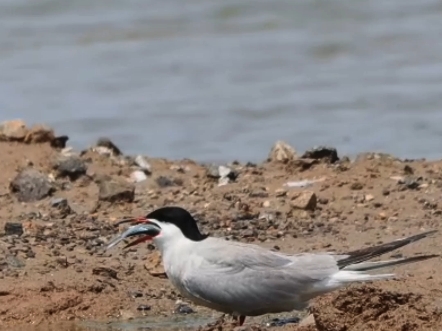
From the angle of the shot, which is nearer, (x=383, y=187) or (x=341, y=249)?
(x=341, y=249)

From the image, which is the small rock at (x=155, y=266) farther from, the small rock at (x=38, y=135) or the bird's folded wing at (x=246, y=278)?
the small rock at (x=38, y=135)

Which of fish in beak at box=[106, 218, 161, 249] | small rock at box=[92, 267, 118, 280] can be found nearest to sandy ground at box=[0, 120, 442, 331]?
small rock at box=[92, 267, 118, 280]

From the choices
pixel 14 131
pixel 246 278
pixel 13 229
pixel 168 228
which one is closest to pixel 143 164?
pixel 14 131

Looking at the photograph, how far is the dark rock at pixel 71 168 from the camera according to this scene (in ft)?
33.4

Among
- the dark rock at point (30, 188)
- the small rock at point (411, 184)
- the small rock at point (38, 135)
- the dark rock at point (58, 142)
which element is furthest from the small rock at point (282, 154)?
the dark rock at point (30, 188)

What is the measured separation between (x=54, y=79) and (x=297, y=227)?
7.13 metres

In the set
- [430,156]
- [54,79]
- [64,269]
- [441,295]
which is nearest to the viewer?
[441,295]

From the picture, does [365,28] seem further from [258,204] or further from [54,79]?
[258,204]

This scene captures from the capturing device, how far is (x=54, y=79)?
15586 mm

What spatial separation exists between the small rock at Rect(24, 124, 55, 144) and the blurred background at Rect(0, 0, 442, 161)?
154 cm

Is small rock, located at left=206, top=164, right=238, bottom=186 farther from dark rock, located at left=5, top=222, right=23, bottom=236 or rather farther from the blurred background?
dark rock, located at left=5, top=222, right=23, bottom=236

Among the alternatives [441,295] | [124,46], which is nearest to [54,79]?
[124,46]

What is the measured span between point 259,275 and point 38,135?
162 inches

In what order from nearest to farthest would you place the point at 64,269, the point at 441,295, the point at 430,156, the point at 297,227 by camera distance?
the point at 441,295 < the point at 64,269 < the point at 297,227 < the point at 430,156
